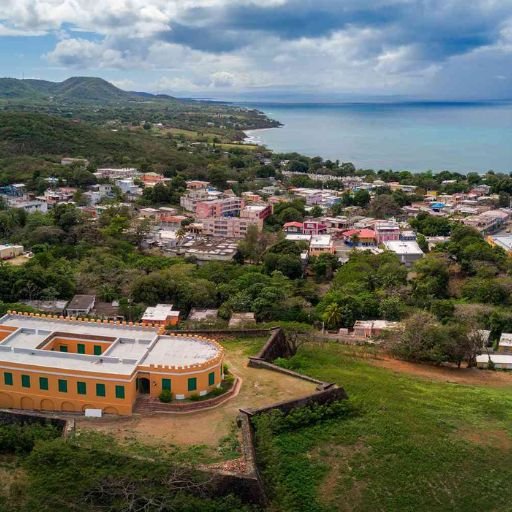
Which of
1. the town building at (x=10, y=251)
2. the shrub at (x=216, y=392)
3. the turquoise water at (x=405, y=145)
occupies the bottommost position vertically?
the turquoise water at (x=405, y=145)

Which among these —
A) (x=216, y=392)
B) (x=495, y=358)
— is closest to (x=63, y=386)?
(x=216, y=392)

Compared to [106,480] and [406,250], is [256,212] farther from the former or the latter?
[106,480]

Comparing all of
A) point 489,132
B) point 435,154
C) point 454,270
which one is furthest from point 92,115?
point 454,270

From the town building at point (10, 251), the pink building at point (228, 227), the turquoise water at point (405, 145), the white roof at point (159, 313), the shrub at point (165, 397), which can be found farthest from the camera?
the turquoise water at point (405, 145)

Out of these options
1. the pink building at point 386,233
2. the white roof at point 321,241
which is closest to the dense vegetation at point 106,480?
the white roof at point 321,241

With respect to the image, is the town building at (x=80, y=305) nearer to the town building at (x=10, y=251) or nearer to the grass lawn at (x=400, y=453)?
the town building at (x=10, y=251)

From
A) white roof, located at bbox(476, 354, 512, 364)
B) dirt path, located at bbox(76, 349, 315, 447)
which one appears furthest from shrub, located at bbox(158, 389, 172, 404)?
white roof, located at bbox(476, 354, 512, 364)
